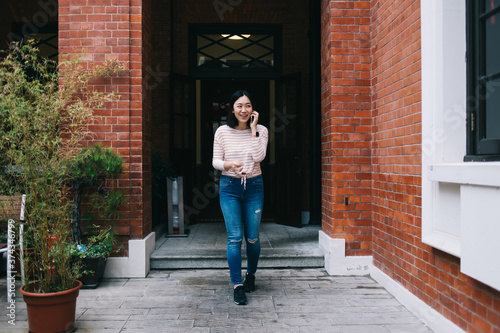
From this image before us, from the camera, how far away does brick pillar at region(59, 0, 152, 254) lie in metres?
4.05

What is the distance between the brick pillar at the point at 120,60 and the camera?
13.3 feet

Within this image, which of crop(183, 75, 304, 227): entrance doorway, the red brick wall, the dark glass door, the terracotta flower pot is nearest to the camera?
the red brick wall

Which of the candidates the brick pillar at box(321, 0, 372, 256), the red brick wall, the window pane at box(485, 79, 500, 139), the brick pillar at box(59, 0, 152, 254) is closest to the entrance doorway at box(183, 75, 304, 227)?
the brick pillar at box(321, 0, 372, 256)

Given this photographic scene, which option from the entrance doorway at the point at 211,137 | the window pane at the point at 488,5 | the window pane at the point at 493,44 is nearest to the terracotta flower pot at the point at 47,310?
the window pane at the point at 493,44

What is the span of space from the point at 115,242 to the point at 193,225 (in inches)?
85.7

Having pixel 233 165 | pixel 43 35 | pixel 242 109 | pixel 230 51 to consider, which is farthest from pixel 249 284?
pixel 43 35

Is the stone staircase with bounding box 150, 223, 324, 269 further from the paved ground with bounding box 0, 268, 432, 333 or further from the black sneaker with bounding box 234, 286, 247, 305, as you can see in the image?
the black sneaker with bounding box 234, 286, 247, 305

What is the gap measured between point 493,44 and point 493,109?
0.42 metres

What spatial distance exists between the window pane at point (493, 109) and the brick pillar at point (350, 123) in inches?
64.6

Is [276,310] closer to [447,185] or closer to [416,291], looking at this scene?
[416,291]

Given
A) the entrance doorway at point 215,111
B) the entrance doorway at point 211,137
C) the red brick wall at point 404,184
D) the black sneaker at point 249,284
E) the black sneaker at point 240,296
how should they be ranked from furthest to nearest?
1. the entrance doorway at point 215,111
2. the entrance doorway at point 211,137
3. the black sneaker at point 249,284
4. the black sneaker at point 240,296
5. the red brick wall at point 404,184

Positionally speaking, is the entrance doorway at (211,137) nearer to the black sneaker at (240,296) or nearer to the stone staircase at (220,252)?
the stone staircase at (220,252)

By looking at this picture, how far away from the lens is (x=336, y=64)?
4.11m

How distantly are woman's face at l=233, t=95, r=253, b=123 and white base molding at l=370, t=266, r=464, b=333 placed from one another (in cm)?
202
